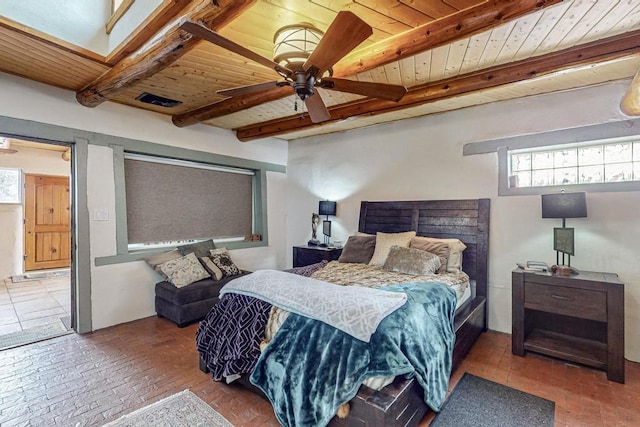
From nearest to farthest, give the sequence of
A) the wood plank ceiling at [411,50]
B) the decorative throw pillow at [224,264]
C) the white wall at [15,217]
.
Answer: the wood plank ceiling at [411,50] < the decorative throw pillow at [224,264] < the white wall at [15,217]

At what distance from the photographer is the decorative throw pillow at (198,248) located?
428cm

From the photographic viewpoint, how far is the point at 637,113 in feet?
8.97

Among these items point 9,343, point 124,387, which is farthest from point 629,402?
point 9,343

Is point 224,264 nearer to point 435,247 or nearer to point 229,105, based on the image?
point 229,105

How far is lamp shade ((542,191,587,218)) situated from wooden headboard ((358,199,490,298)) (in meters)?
0.68

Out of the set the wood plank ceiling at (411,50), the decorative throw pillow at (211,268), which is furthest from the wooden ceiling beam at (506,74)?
the decorative throw pillow at (211,268)

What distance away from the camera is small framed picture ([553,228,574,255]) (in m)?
2.92

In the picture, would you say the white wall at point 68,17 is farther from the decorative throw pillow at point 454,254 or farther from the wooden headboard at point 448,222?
the decorative throw pillow at point 454,254

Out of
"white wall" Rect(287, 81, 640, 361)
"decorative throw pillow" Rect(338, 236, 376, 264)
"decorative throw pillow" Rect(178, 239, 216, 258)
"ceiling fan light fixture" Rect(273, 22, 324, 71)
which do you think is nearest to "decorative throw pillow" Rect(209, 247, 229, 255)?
"decorative throw pillow" Rect(178, 239, 216, 258)

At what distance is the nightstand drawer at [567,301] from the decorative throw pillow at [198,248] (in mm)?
3883

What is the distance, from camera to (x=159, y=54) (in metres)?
2.38

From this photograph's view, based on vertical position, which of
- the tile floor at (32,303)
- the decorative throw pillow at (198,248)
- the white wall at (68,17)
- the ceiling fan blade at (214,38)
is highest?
the white wall at (68,17)

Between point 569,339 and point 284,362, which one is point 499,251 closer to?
point 569,339

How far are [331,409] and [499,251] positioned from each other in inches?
112
